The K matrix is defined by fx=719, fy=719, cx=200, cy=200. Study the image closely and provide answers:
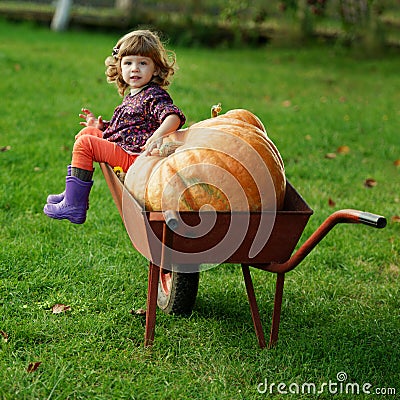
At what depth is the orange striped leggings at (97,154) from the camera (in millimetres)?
3461

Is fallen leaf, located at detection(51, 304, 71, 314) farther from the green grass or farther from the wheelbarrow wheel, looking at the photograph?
the wheelbarrow wheel

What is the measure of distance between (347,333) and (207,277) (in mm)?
941

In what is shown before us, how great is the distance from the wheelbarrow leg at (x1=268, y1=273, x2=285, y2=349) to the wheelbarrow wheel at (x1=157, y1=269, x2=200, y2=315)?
439 millimetres

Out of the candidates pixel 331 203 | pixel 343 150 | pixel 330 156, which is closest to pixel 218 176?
pixel 331 203

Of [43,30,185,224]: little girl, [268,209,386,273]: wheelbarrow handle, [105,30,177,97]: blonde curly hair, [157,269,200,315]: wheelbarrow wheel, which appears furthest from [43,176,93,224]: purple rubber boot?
[268,209,386,273]: wheelbarrow handle

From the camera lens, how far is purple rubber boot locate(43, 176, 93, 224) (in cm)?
347

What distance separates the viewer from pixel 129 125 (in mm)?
3742

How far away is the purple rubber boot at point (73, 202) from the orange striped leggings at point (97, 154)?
8 centimetres

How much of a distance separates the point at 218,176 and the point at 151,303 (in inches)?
26.8

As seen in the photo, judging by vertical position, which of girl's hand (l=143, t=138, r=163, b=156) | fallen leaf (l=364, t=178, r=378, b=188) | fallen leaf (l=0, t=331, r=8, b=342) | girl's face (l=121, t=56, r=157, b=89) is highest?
girl's face (l=121, t=56, r=157, b=89)

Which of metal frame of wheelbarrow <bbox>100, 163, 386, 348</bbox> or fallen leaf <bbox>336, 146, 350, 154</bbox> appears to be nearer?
metal frame of wheelbarrow <bbox>100, 163, 386, 348</bbox>

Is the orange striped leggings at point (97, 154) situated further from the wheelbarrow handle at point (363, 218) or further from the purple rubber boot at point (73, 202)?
the wheelbarrow handle at point (363, 218)

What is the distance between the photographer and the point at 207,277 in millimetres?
4148

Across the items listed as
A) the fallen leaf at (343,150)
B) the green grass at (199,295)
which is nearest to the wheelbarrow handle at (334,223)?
the green grass at (199,295)
